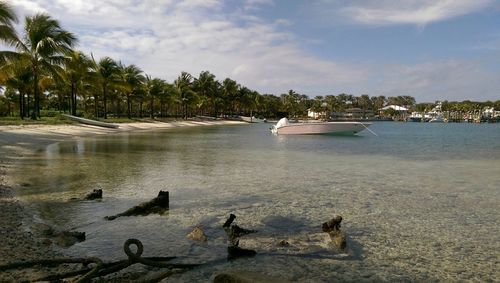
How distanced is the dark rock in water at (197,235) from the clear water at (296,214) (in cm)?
15

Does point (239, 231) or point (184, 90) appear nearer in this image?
point (239, 231)

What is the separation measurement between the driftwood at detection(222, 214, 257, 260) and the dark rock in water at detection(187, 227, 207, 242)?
481 millimetres

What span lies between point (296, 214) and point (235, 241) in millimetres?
2882

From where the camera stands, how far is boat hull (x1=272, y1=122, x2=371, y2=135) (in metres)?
48.5

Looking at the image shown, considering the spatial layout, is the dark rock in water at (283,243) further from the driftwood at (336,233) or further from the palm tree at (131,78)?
the palm tree at (131,78)

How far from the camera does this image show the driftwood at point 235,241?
6.76 metres

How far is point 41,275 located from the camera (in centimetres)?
537

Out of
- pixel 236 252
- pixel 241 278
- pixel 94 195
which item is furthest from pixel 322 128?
pixel 241 278

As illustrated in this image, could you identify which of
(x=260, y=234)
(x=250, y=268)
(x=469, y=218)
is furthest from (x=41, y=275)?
(x=469, y=218)

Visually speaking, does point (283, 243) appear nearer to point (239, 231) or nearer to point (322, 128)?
point (239, 231)

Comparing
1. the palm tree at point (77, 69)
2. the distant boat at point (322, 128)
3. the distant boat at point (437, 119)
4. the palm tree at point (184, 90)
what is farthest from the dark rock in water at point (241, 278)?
the distant boat at point (437, 119)

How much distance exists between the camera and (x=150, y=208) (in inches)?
381

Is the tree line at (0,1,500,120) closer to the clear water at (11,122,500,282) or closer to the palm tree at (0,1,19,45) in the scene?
the palm tree at (0,1,19,45)

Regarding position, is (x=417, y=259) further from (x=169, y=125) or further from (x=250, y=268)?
(x=169, y=125)
